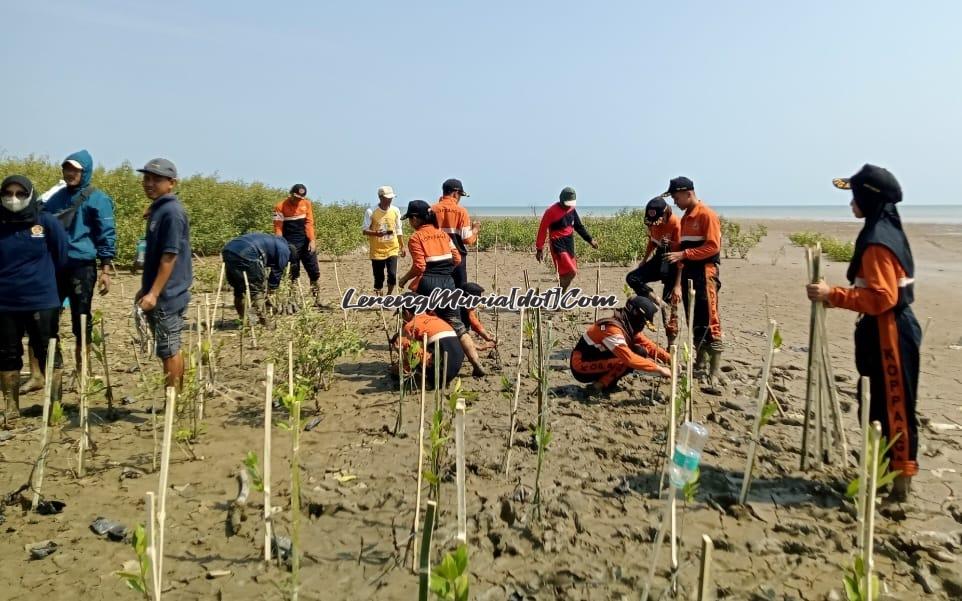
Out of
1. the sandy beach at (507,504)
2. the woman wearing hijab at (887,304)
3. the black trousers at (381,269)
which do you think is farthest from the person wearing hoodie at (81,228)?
the woman wearing hijab at (887,304)

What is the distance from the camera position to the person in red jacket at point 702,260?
17.6ft

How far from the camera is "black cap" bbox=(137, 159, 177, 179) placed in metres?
3.86

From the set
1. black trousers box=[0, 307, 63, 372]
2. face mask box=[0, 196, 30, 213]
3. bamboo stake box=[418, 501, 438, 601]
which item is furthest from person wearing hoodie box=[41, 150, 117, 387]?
bamboo stake box=[418, 501, 438, 601]

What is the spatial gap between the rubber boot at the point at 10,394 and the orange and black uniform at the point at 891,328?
525cm

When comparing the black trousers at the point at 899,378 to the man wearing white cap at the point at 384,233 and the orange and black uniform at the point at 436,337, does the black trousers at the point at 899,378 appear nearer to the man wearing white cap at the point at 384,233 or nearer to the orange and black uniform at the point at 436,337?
the orange and black uniform at the point at 436,337

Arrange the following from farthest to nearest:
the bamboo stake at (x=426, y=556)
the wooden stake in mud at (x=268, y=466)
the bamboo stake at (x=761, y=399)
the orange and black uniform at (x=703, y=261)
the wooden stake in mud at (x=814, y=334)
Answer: the orange and black uniform at (x=703, y=261), the wooden stake in mud at (x=814, y=334), the bamboo stake at (x=761, y=399), the wooden stake in mud at (x=268, y=466), the bamboo stake at (x=426, y=556)

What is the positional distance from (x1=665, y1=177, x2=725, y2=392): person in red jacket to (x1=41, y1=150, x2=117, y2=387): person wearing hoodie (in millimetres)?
4767

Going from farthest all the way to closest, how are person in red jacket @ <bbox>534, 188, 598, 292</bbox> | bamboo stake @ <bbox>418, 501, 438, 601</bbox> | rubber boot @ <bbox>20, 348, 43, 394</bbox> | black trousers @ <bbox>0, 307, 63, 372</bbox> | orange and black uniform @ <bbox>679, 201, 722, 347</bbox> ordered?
person in red jacket @ <bbox>534, 188, 598, 292</bbox> → orange and black uniform @ <bbox>679, 201, 722, 347</bbox> → rubber boot @ <bbox>20, 348, 43, 394</bbox> → black trousers @ <bbox>0, 307, 63, 372</bbox> → bamboo stake @ <bbox>418, 501, 438, 601</bbox>

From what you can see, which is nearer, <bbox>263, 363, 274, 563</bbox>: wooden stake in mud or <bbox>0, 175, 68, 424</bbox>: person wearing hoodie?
<bbox>263, 363, 274, 563</bbox>: wooden stake in mud

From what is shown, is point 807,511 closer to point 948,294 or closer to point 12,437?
point 12,437

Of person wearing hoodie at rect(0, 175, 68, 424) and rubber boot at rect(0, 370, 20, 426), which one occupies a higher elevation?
person wearing hoodie at rect(0, 175, 68, 424)

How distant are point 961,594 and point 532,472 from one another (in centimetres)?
204

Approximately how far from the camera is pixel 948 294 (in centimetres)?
1003

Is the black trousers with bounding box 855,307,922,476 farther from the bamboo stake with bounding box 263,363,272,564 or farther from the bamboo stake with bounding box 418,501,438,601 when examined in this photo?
the bamboo stake with bounding box 263,363,272,564
